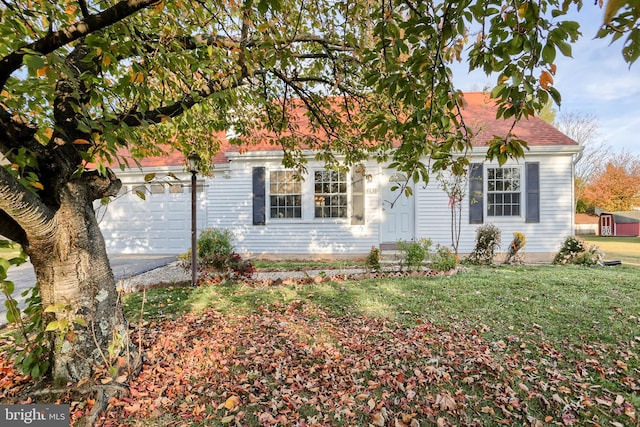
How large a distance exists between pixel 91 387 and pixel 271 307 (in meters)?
2.23

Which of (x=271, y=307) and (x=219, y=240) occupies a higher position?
(x=219, y=240)

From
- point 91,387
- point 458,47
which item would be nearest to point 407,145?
point 458,47

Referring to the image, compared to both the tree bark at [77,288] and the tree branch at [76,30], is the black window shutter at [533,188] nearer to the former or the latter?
the tree branch at [76,30]

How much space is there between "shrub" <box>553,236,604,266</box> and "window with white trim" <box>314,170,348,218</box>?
6232mm

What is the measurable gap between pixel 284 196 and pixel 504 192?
22.1 ft

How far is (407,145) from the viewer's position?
175cm

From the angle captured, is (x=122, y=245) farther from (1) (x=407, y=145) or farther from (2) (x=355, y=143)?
(1) (x=407, y=145)

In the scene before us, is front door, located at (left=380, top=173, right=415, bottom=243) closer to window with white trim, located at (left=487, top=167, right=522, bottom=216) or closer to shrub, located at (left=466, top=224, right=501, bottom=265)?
shrub, located at (left=466, top=224, right=501, bottom=265)

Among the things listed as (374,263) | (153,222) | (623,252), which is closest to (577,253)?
(374,263)

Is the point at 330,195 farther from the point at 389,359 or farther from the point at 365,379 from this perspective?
the point at 365,379

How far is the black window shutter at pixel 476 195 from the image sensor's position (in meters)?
8.71

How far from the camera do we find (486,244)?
7941 mm

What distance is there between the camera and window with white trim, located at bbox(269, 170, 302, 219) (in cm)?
924

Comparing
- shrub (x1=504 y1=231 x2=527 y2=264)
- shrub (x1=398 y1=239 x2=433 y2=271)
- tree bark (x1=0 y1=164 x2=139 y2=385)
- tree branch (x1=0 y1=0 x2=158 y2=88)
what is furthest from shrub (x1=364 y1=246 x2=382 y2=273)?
tree branch (x1=0 y1=0 x2=158 y2=88)
